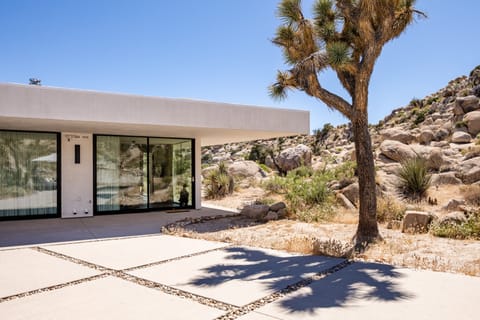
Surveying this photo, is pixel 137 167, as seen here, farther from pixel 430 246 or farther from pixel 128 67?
pixel 430 246

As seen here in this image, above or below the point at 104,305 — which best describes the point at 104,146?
above

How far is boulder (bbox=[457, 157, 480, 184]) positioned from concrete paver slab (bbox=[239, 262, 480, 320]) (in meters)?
11.6

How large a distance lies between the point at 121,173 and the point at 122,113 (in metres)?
3.74

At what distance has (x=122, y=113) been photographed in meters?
9.60

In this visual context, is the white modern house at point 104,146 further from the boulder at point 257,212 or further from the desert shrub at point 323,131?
the desert shrub at point 323,131

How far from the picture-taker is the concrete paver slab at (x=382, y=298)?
12.9ft

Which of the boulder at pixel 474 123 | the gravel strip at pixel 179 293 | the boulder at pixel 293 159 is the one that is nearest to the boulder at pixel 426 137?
the boulder at pixel 474 123

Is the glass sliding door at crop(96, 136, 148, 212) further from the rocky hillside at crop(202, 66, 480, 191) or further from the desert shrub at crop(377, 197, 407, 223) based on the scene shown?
the rocky hillside at crop(202, 66, 480, 191)

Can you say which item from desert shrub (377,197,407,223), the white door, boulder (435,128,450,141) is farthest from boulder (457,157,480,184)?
boulder (435,128,450,141)

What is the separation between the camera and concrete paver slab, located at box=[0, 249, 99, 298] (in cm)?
501

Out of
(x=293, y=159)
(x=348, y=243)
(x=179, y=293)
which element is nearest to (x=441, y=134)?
(x=293, y=159)

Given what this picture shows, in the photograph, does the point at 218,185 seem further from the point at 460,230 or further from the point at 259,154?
the point at 259,154

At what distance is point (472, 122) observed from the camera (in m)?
30.0

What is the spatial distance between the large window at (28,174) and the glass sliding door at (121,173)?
133 cm
